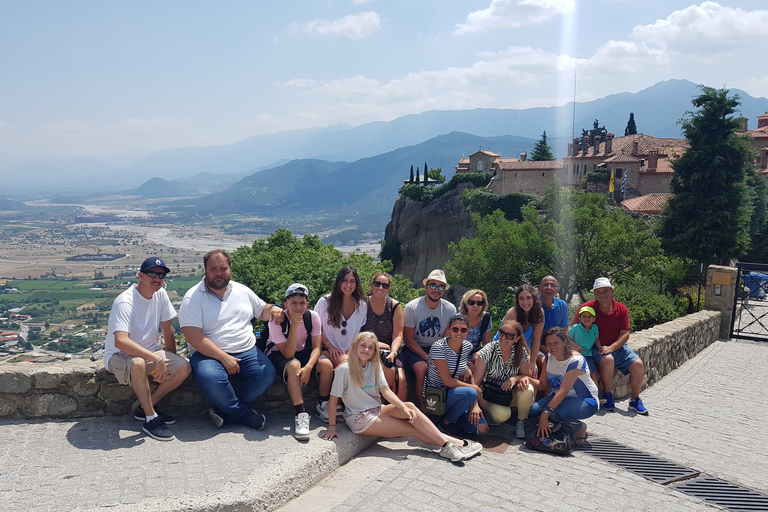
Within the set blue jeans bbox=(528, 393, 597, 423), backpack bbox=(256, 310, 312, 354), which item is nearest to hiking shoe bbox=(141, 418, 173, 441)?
backpack bbox=(256, 310, 312, 354)

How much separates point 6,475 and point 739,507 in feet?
19.1

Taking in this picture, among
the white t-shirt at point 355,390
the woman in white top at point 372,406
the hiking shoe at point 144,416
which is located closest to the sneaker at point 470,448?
the woman in white top at point 372,406

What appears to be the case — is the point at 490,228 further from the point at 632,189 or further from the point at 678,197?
the point at 632,189

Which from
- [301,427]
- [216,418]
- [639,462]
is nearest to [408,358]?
[301,427]

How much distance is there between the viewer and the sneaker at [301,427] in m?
5.05

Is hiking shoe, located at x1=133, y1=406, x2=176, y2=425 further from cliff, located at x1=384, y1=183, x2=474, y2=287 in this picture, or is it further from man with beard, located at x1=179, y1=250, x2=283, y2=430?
cliff, located at x1=384, y1=183, x2=474, y2=287

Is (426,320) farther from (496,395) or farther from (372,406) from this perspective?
(372,406)

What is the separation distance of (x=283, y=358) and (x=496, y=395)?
88.4 inches

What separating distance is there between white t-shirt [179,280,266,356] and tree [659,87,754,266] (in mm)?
29116

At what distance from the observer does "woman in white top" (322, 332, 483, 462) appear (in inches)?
202

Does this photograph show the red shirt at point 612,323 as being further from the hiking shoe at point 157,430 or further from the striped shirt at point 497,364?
the hiking shoe at point 157,430

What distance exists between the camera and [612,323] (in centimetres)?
743

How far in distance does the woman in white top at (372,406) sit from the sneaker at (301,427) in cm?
18

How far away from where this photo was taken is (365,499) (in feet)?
13.5
